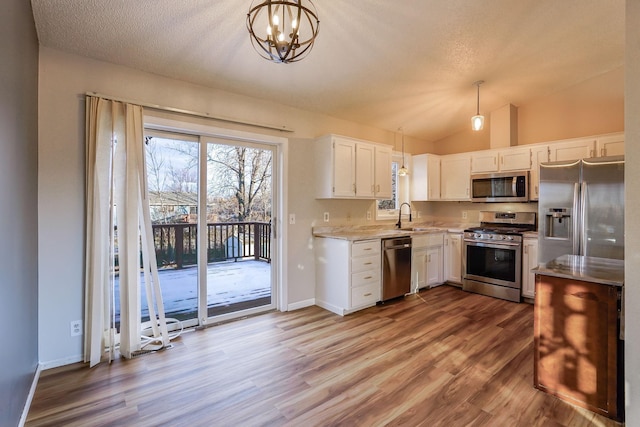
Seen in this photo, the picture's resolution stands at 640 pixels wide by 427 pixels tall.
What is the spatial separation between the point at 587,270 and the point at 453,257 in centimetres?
287

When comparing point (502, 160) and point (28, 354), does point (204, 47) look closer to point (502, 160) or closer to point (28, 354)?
point (28, 354)

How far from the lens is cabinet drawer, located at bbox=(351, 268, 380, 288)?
3.69m

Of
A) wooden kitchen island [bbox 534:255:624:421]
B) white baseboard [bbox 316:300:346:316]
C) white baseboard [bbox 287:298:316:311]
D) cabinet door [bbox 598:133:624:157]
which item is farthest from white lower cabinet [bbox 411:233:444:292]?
wooden kitchen island [bbox 534:255:624:421]

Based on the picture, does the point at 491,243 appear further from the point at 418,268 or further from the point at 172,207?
the point at 172,207

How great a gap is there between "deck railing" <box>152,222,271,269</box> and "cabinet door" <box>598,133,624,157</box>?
4197mm

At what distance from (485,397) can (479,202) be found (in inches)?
145

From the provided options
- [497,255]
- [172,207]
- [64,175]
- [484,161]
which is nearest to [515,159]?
[484,161]

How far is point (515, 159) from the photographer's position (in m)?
4.51

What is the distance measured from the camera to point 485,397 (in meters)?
2.12

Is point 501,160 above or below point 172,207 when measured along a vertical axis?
above

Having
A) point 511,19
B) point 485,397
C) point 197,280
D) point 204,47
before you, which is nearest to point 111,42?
point 204,47

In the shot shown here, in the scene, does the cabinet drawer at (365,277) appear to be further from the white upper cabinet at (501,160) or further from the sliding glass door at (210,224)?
the white upper cabinet at (501,160)

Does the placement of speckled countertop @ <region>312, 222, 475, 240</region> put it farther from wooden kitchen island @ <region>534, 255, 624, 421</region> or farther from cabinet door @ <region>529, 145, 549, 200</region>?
wooden kitchen island @ <region>534, 255, 624, 421</region>

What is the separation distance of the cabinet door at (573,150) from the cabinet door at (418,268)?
2.15 metres
